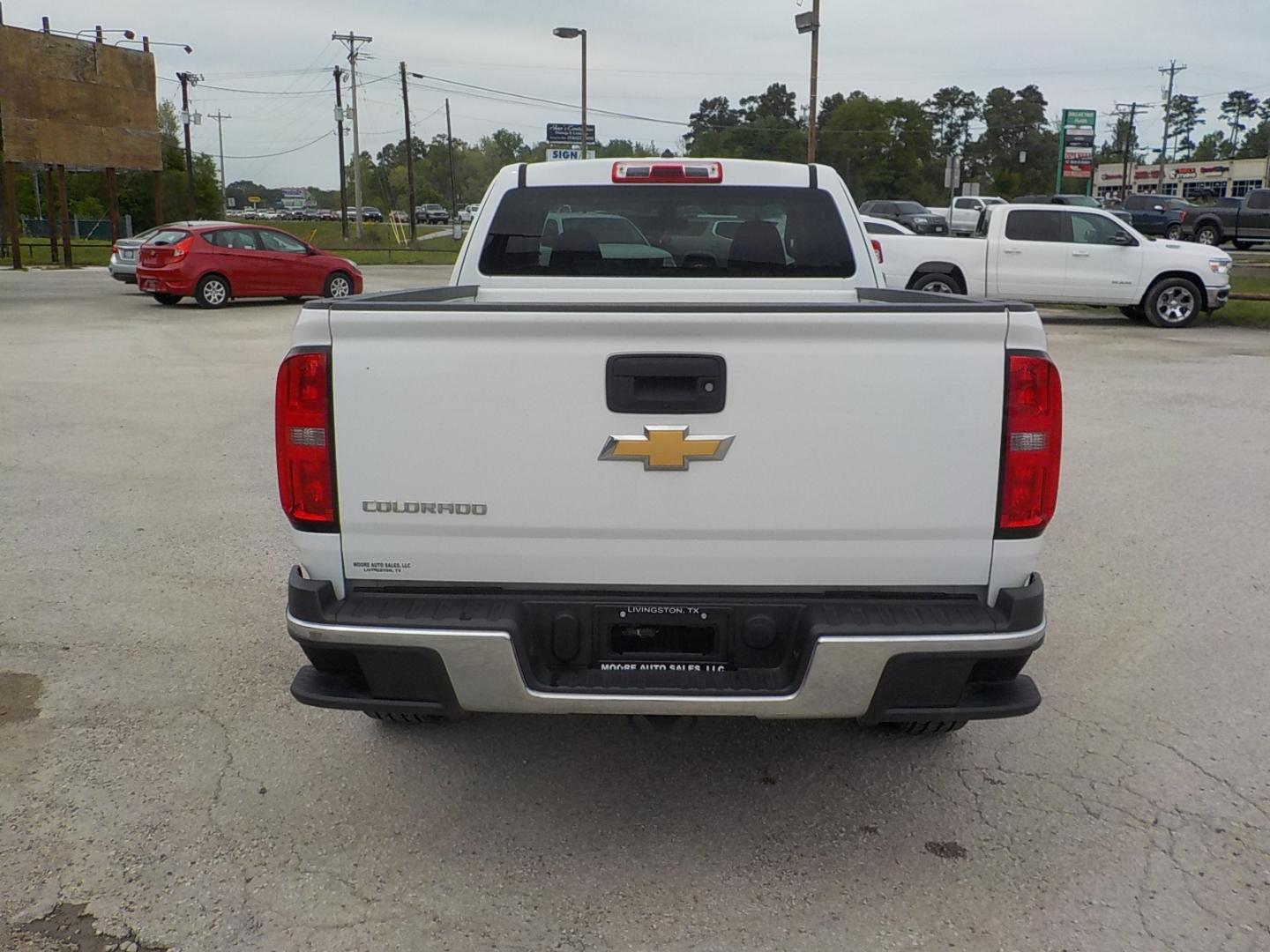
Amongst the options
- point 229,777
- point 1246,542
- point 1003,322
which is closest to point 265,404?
point 229,777

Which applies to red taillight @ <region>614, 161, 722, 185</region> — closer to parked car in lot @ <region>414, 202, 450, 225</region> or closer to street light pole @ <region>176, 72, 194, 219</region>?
street light pole @ <region>176, 72, 194, 219</region>

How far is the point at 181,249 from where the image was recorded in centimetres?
2008

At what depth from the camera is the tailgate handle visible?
2955 mm

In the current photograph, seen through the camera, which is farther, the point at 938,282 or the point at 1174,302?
the point at 1174,302

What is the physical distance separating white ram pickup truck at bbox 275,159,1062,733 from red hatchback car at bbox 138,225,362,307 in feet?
61.5

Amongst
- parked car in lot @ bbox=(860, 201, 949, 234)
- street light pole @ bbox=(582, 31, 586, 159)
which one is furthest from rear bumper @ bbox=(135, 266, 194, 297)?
parked car in lot @ bbox=(860, 201, 949, 234)

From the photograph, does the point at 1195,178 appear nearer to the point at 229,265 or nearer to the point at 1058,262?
the point at 1058,262

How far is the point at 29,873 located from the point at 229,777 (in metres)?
0.69

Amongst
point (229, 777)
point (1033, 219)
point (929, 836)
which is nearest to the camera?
point (929, 836)

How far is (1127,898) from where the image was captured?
308cm

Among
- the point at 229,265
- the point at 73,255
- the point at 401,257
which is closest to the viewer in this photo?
the point at 229,265

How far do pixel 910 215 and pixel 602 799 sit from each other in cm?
4380

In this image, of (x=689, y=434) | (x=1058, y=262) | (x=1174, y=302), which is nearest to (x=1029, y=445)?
(x=689, y=434)

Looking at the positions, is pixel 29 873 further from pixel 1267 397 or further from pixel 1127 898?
pixel 1267 397
